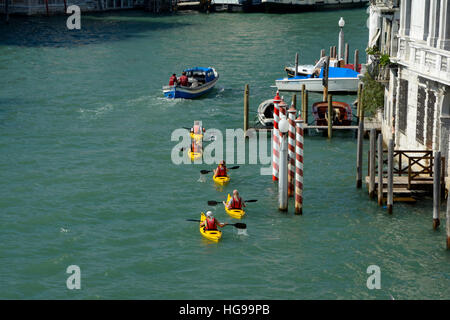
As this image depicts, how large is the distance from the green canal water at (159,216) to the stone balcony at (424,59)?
17.7 ft

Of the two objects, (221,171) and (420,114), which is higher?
(420,114)

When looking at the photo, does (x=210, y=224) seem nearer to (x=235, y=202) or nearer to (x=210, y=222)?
(x=210, y=222)

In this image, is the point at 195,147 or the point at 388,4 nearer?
the point at 388,4

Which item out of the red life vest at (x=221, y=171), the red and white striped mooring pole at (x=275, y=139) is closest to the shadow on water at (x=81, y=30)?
the red life vest at (x=221, y=171)

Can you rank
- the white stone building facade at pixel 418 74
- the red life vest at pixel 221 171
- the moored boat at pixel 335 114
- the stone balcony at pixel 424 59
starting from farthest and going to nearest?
the moored boat at pixel 335 114
the red life vest at pixel 221 171
the white stone building facade at pixel 418 74
the stone balcony at pixel 424 59

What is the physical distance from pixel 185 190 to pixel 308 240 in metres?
8.14

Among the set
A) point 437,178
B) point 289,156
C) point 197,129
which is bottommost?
point 197,129

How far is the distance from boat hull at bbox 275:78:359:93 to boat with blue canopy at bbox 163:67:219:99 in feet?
15.7

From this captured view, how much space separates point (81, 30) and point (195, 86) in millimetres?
43353

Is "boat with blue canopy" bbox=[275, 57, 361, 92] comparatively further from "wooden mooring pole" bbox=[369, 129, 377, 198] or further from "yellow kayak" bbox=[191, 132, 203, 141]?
"wooden mooring pole" bbox=[369, 129, 377, 198]

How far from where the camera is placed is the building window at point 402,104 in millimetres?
40719

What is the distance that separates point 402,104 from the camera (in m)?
41.0

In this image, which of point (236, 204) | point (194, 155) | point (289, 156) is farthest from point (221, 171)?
point (236, 204)

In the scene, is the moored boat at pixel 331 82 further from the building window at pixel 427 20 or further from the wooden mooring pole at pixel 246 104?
the building window at pixel 427 20
